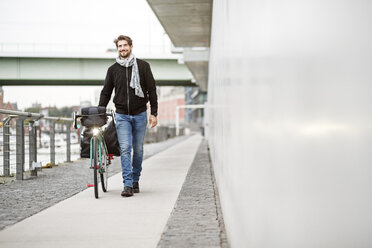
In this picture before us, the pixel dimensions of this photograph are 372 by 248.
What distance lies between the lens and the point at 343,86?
2.74ft

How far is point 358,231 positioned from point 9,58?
1362 inches

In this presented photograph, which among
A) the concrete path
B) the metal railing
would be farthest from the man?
the metal railing

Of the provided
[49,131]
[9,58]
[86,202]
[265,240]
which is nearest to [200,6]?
[49,131]

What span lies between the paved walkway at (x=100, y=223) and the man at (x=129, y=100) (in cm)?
52

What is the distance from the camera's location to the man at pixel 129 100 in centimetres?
629

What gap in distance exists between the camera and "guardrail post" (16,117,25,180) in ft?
28.0

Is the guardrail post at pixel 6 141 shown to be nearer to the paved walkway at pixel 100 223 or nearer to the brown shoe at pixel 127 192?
the paved walkway at pixel 100 223

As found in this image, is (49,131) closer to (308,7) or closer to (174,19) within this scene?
(174,19)

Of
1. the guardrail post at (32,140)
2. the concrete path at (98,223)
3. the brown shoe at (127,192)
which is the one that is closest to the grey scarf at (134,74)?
A: the brown shoe at (127,192)

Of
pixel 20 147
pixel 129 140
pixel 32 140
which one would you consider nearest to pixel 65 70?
pixel 32 140

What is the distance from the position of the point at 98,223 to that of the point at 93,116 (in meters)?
2.10

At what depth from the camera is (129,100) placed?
6.34 m

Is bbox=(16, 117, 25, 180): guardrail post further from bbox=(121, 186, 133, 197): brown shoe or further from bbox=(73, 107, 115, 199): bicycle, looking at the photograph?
bbox=(121, 186, 133, 197): brown shoe

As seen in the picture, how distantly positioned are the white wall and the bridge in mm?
32257
